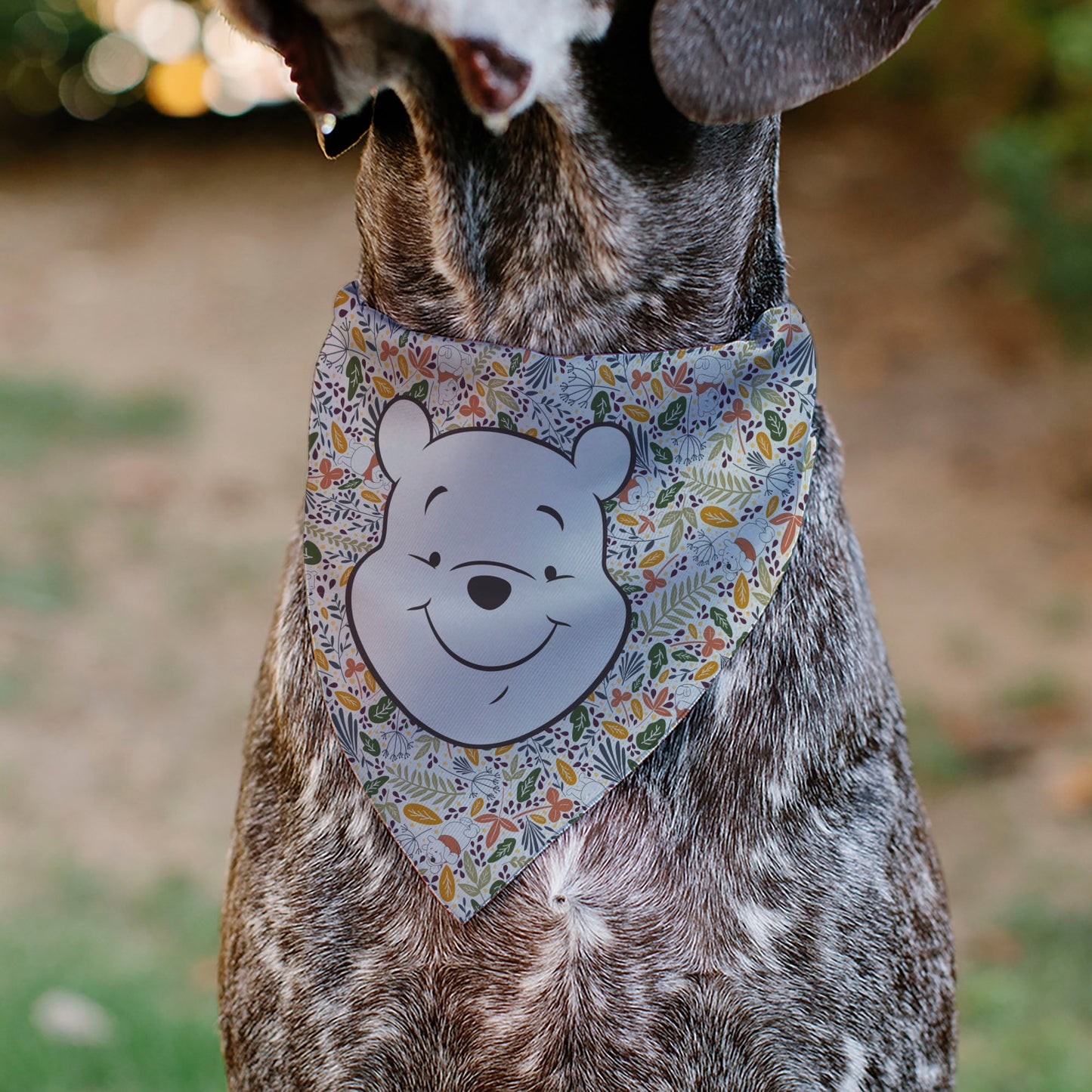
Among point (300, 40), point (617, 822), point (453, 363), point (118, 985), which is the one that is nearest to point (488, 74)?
point (300, 40)

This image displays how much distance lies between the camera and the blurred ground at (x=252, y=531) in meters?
4.29

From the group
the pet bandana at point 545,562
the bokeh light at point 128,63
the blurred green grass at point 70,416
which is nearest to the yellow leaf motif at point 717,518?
the pet bandana at point 545,562

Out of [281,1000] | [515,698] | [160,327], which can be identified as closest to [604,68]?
[515,698]

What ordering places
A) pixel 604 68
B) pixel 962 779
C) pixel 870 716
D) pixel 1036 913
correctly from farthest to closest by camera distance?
pixel 962 779
pixel 1036 913
pixel 870 716
pixel 604 68

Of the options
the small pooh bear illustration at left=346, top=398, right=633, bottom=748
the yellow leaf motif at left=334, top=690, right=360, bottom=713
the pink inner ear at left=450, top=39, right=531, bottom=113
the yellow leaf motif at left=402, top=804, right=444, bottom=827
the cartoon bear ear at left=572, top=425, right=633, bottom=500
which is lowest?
the yellow leaf motif at left=402, top=804, right=444, bottom=827

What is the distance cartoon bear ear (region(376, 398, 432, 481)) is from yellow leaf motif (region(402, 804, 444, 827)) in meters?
0.48

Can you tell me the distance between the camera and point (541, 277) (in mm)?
2020

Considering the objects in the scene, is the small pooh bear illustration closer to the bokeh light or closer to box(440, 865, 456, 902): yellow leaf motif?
box(440, 865, 456, 902): yellow leaf motif

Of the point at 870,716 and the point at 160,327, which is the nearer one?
the point at 870,716

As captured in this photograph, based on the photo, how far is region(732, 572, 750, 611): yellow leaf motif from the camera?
6.72ft

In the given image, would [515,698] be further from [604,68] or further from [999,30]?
[999,30]

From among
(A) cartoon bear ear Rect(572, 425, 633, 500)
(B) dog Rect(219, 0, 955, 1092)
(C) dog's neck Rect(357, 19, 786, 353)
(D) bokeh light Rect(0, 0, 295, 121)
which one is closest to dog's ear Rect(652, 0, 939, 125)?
(B) dog Rect(219, 0, 955, 1092)

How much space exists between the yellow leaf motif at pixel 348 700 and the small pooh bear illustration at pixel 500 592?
5cm

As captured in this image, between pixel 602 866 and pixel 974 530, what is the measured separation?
16.5 feet
